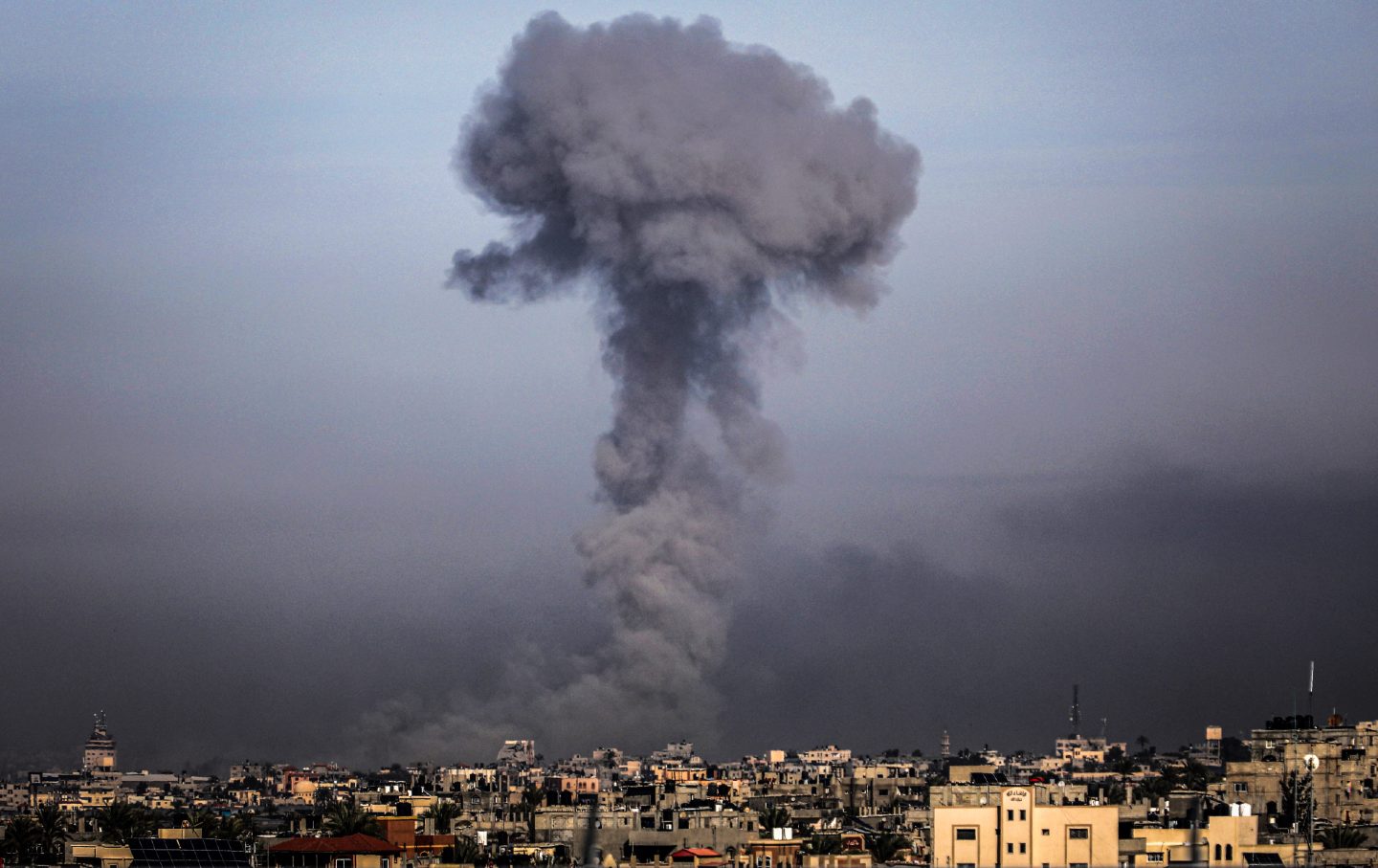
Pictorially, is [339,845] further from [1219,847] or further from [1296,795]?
[1296,795]

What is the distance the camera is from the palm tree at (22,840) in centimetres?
7356

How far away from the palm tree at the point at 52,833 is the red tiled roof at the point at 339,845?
6.13 metres

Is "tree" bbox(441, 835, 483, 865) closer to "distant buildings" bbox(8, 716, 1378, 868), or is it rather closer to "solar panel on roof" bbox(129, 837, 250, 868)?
"distant buildings" bbox(8, 716, 1378, 868)

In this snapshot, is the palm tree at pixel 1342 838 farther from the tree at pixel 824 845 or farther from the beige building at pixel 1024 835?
the tree at pixel 824 845

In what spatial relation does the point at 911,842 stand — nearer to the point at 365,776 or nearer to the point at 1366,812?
the point at 1366,812

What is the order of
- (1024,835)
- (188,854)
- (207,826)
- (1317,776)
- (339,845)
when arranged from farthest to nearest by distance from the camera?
(1317,776)
(207,826)
(339,845)
(188,854)
(1024,835)

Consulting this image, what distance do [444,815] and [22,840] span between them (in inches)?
577

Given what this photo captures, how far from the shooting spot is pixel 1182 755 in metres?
161

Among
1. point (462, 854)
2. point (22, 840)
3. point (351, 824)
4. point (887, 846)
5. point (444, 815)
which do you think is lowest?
point (462, 854)

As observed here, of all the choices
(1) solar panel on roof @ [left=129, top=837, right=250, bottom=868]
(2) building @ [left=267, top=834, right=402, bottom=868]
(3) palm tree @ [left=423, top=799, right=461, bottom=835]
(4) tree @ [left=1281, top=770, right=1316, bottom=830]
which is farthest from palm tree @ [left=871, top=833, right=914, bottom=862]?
(3) palm tree @ [left=423, top=799, right=461, bottom=835]

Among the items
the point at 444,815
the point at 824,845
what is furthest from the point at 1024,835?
the point at 444,815

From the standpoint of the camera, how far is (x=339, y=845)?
217 ft

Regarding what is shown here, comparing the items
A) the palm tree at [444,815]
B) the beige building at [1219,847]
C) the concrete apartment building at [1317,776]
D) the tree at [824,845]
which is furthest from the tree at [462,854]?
the concrete apartment building at [1317,776]

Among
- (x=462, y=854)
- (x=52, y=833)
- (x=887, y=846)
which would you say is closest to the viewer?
(x=462, y=854)
